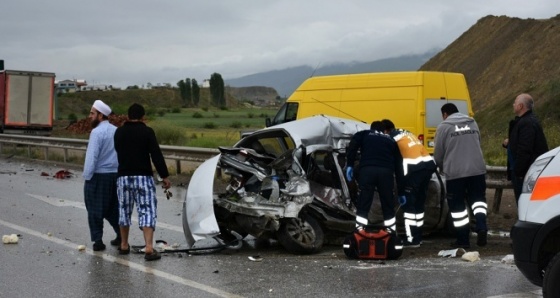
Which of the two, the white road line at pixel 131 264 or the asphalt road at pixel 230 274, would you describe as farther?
the white road line at pixel 131 264

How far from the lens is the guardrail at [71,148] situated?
61.8 ft

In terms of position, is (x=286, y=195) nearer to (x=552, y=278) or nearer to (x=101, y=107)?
(x=101, y=107)

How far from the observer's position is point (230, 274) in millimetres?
8055

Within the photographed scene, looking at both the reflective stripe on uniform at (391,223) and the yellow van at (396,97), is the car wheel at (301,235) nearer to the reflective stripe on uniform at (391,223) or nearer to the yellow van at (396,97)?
the reflective stripe on uniform at (391,223)

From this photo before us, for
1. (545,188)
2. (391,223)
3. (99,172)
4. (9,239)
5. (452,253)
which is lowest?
(9,239)

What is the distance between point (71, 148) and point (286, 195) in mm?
16017

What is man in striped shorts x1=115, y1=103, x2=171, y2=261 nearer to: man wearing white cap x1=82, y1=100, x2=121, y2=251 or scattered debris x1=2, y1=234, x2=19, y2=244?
man wearing white cap x1=82, y1=100, x2=121, y2=251

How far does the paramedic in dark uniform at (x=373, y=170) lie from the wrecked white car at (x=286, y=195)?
0.31m

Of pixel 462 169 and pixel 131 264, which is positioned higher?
pixel 462 169

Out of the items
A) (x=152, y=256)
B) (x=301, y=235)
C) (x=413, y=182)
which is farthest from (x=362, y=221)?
(x=152, y=256)

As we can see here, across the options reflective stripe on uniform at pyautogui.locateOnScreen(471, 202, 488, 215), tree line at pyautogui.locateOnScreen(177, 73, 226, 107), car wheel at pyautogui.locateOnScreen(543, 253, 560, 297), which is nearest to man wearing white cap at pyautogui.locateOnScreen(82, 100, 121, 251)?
reflective stripe on uniform at pyautogui.locateOnScreen(471, 202, 488, 215)

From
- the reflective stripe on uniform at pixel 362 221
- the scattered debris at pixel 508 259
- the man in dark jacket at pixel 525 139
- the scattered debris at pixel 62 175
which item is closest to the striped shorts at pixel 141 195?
the reflective stripe on uniform at pixel 362 221

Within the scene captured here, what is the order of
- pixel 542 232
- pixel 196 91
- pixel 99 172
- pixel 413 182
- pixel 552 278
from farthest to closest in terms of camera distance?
pixel 196 91 < pixel 99 172 < pixel 413 182 < pixel 542 232 < pixel 552 278

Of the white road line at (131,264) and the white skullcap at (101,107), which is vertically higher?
the white skullcap at (101,107)
